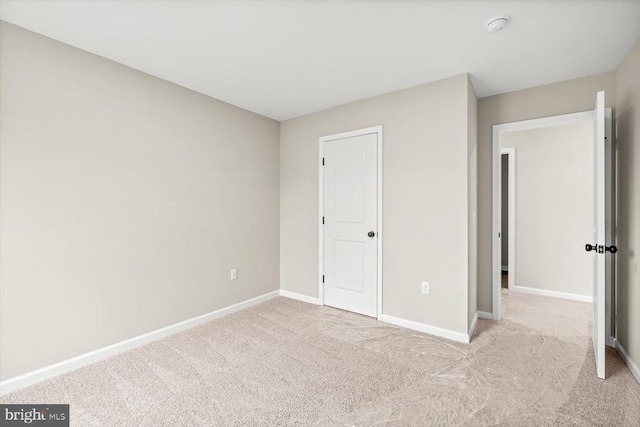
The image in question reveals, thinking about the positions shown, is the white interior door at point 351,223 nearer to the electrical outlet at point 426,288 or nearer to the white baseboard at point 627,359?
the electrical outlet at point 426,288

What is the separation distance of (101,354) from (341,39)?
307 centimetres

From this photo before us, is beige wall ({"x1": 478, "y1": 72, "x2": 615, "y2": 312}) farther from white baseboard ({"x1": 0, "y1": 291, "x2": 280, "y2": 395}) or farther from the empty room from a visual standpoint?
white baseboard ({"x1": 0, "y1": 291, "x2": 280, "y2": 395})

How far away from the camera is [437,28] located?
79.1 inches

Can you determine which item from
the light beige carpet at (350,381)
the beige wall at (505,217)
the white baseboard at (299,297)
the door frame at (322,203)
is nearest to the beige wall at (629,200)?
the light beige carpet at (350,381)

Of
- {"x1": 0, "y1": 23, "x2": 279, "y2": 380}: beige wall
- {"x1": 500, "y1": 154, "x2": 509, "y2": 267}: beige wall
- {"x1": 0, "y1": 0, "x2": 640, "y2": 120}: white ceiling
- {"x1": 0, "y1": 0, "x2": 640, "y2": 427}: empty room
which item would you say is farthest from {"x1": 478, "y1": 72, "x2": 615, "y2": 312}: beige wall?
{"x1": 0, "y1": 23, "x2": 279, "y2": 380}: beige wall

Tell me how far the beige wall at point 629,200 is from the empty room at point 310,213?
0.03 m

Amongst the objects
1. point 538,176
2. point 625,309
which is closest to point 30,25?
point 625,309

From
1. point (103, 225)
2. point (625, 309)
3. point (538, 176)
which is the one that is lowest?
point (625, 309)

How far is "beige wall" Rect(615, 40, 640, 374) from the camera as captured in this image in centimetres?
213

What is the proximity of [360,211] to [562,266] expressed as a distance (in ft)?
9.70

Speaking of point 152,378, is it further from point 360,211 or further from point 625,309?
point 625,309

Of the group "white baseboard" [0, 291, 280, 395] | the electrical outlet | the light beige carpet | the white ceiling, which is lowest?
the light beige carpet

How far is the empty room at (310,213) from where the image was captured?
188cm

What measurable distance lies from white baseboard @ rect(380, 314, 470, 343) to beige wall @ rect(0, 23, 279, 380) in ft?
5.87
